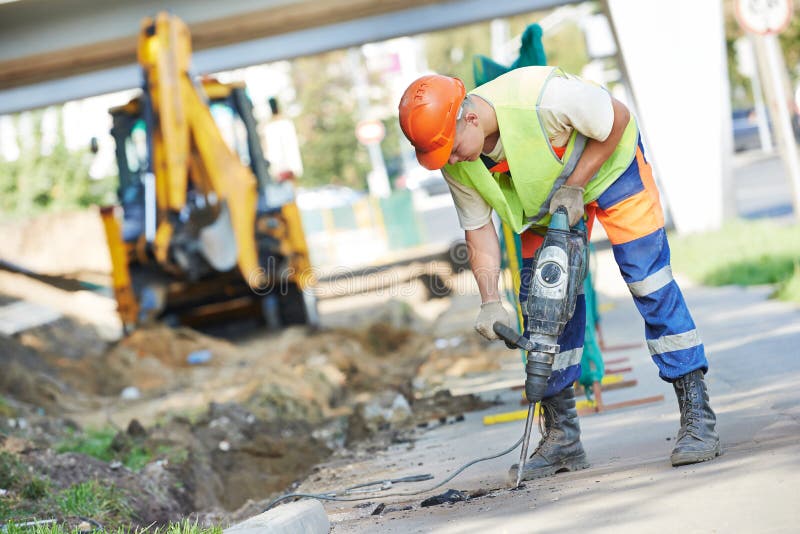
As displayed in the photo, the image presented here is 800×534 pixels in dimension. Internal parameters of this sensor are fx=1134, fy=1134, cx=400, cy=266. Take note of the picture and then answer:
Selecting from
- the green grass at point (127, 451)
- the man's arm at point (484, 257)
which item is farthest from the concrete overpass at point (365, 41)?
the man's arm at point (484, 257)

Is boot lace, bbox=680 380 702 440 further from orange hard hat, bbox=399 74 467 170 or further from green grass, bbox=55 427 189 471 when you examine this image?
green grass, bbox=55 427 189 471

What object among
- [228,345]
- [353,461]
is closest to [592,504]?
[353,461]

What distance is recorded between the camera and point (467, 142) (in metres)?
4.63

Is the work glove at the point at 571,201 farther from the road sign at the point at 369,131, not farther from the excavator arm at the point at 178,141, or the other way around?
the road sign at the point at 369,131

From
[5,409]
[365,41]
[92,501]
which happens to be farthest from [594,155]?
[365,41]

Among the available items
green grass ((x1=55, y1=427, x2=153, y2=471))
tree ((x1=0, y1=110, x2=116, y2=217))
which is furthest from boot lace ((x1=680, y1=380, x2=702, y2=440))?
tree ((x1=0, y1=110, x2=116, y2=217))

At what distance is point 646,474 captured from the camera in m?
4.52

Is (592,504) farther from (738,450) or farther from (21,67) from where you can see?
(21,67)

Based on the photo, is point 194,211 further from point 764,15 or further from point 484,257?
point 484,257

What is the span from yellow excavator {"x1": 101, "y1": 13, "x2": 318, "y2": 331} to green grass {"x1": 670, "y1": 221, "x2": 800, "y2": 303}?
487 cm

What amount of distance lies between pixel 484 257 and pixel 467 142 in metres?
0.59

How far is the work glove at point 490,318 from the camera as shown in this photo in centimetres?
485

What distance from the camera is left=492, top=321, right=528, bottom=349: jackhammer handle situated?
471cm

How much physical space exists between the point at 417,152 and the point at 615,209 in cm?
89
